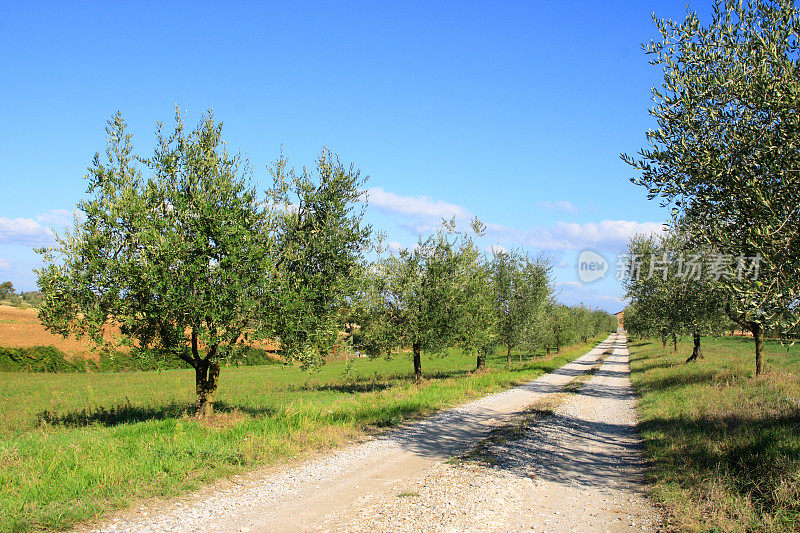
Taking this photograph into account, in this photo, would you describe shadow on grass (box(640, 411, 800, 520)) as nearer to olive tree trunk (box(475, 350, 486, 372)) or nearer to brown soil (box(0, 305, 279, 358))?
olive tree trunk (box(475, 350, 486, 372))

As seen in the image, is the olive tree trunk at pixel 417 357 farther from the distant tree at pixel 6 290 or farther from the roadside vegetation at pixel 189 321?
the distant tree at pixel 6 290

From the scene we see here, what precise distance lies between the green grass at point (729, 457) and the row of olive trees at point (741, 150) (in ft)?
9.48

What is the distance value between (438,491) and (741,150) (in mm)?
9293

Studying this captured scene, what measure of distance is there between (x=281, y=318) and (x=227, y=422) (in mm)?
3788

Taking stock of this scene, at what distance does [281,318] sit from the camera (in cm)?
1566

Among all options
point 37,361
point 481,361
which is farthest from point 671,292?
Answer: point 37,361

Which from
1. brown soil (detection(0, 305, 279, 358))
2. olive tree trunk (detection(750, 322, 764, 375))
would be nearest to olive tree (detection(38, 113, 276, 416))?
olive tree trunk (detection(750, 322, 764, 375))

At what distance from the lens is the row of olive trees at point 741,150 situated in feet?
27.0

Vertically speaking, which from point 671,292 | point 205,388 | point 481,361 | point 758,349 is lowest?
point 481,361

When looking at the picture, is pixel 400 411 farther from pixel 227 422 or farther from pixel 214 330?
pixel 214 330

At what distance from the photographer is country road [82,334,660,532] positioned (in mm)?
7426

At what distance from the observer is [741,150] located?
30.8ft

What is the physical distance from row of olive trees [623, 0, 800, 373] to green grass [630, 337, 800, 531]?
2890 millimetres

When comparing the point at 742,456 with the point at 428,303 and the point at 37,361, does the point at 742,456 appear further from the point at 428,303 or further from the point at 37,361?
the point at 37,361
